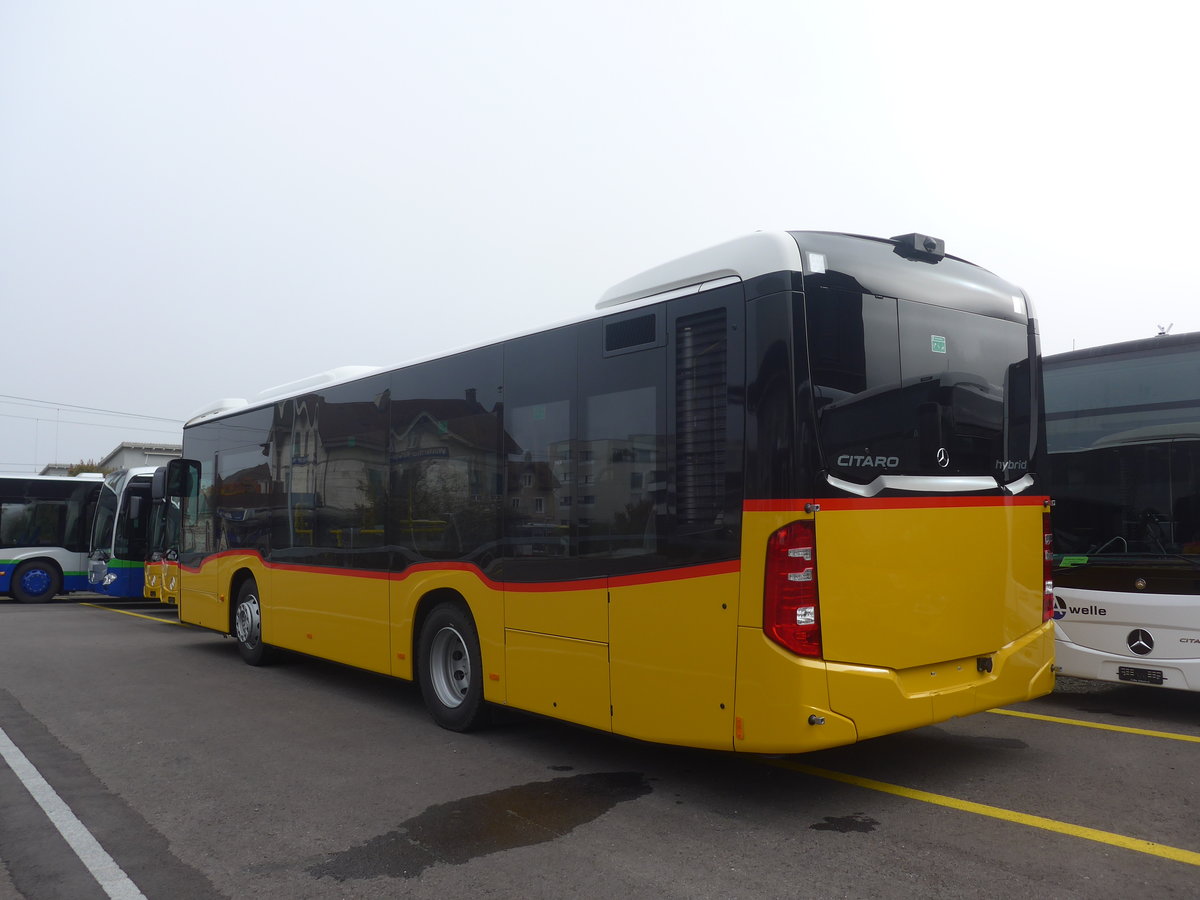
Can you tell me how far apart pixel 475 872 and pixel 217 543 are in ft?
26.9

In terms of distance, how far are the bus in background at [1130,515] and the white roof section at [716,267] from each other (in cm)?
460

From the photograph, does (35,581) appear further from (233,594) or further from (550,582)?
(550,582)

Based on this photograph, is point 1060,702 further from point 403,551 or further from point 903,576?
point 403,551

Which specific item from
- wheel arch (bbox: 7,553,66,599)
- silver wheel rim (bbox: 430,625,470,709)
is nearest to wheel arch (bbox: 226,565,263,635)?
silver wheel rim (bbox: 430,625,470,709)

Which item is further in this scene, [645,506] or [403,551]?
[403,551]

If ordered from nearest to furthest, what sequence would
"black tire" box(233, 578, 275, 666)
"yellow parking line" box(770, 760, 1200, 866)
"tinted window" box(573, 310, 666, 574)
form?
"yellow parking line" box(770, 760, 1200, 866) → "tinted window" box(573, 310, 666, 574) → "black tire" box(233, 578, 275, 666)

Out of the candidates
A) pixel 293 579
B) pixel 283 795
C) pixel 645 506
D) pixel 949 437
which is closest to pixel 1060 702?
pixel 949 437

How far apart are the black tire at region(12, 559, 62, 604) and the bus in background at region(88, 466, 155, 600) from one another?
2006 mm

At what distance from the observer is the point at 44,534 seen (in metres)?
21.8

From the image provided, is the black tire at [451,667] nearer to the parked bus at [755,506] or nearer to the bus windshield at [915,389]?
the parked bus at [755,506]

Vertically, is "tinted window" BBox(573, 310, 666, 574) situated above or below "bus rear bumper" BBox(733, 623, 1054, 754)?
above

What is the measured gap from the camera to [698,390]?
17.2 ft

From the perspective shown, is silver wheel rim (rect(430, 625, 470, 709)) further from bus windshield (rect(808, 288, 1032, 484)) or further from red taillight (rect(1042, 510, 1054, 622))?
red taillight (rect(1042, 510, 1054, 622))

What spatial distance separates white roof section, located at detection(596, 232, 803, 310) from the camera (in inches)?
193
